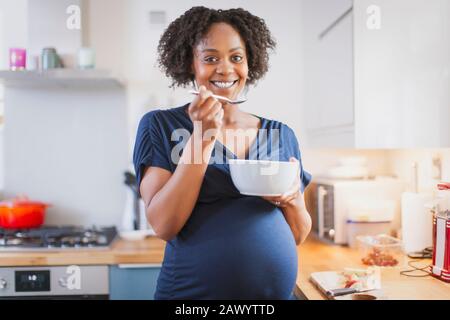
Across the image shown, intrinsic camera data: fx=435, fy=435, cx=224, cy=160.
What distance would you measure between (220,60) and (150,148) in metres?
0.18

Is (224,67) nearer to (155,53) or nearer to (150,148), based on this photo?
(150,148)

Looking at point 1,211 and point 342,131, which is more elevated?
point 342,131

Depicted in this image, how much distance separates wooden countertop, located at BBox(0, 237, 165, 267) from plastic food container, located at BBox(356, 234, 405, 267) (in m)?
0.50

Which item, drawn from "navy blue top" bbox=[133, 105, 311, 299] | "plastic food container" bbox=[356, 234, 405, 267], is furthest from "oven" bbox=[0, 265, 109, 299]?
"plastic food container" bbox=[356, 234, 405, 267]

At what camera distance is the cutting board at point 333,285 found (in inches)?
30.8

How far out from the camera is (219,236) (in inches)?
27.1

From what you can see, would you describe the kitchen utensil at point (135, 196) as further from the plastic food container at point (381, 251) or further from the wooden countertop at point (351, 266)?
the plastic food container at point (381, 251)

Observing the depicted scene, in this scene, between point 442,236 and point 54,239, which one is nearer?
point 442,236

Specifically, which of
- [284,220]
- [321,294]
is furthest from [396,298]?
[284,220]

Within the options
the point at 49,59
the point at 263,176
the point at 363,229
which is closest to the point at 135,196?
the point at 49,59

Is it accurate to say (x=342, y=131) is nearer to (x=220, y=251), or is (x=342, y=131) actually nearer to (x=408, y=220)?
(x=408, y=220)

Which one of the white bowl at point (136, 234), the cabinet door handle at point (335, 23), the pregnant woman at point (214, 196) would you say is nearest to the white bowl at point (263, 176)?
the pregnant woman at point (214, 196)

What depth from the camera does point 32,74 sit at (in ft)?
3.81
